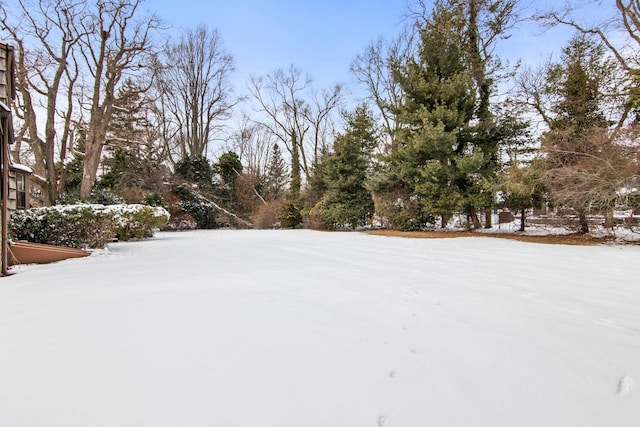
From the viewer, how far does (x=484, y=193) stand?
9.65 m

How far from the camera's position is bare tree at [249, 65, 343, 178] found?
22.1 metres

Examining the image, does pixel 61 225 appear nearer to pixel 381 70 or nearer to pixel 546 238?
pixel 546 238

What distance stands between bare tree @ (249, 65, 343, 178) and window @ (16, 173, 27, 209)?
1572cm

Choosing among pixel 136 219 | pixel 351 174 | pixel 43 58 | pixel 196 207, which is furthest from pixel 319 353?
pixel 196 207

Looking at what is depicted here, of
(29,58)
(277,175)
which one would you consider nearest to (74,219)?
(29,58)

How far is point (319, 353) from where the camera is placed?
173 centimetres

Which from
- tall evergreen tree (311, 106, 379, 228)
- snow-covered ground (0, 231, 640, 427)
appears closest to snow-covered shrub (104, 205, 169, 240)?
snow-covered ground (0, 231, 640, 427)

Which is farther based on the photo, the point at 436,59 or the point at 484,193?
the point at 436,59

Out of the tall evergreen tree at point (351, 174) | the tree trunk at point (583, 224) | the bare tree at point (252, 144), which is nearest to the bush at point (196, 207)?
the bare tree at point (252, 144)

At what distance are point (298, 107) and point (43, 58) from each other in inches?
568

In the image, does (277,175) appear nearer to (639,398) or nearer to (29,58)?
(29,58)

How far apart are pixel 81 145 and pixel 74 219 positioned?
16.6m

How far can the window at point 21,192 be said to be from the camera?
24.0 ft

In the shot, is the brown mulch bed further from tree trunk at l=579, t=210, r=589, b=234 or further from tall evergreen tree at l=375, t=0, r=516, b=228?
tall evergreen tree at l=375, t=0, r=516, b=228
